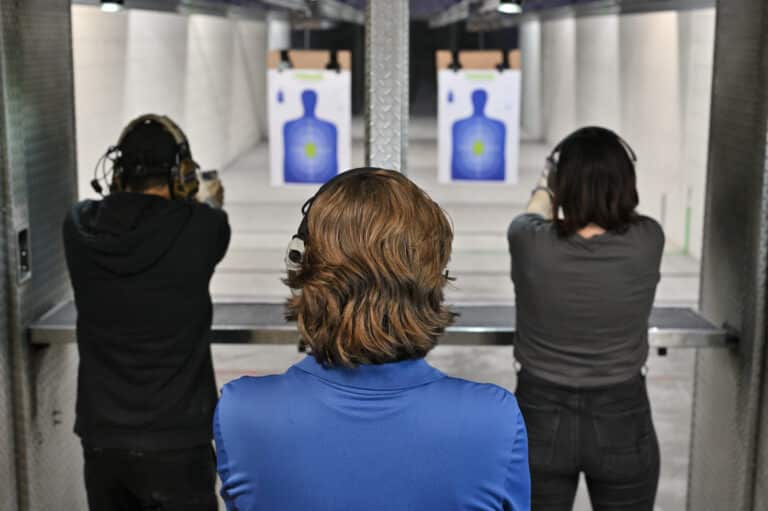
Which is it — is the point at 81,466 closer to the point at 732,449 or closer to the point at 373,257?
the point at 732,449

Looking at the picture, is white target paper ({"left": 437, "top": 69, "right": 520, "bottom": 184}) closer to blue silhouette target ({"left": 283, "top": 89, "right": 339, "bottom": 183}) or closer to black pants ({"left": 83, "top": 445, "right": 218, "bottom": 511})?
blue silhouette target ({"left": 283, "top": 89, "right": 339, "bottom": 183})

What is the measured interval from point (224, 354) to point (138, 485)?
3.98 metres

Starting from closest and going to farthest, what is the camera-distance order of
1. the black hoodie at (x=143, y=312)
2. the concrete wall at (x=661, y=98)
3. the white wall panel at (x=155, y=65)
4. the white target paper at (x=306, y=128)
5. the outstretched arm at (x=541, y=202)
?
the black hoodie at (x=143, y=312), the outstretched arm at (x=541, y=202), the white target paper at (x=306, y=128), the white wall panel at (x=155, y=65), the concrete wall at (x=661, y=98)

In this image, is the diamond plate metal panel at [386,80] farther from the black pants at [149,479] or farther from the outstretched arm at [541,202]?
the black pants at [149,479]

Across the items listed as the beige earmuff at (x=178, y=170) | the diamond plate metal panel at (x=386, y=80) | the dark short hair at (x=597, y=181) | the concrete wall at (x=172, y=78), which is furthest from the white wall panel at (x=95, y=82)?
the dark short hair at (x=597, y=181)

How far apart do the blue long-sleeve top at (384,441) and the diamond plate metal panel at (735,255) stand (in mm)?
1604

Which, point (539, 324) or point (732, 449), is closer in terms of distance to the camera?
point (539, 324)

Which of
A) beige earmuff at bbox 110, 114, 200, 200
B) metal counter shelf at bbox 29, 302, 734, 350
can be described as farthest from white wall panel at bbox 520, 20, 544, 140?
beige earmuff at bbox 110, 114, 200, 200

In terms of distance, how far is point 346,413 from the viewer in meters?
1.09

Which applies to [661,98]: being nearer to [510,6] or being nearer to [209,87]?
[209,87]

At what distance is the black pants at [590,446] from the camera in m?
2.06

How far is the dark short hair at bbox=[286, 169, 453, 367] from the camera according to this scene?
1070 mm

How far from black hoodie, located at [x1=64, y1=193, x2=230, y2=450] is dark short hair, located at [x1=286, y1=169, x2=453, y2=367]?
99 centimetres

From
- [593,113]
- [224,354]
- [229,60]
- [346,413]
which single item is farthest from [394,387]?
[229,60]
